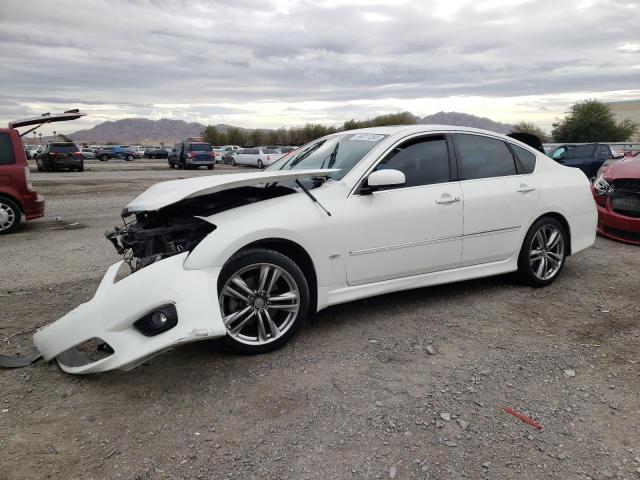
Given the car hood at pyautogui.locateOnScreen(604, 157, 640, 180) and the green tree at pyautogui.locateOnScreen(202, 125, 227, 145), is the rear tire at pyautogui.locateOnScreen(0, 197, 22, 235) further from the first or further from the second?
the green tree at pyautogui.locateOnScreen(202, 125, 227, 145)

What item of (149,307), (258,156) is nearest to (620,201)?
(149,307)

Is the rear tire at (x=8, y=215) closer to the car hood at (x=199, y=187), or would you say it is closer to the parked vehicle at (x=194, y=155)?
the car hood at (x=199, y=187)

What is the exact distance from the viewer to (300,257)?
3.67m

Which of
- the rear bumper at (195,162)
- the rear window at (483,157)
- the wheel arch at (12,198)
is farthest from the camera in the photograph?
the rear bumper at (195,162)

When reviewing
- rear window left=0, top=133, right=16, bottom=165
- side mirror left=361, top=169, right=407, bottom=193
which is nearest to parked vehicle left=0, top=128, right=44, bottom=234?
rear window left=0, top=133, right=16, bottom=165

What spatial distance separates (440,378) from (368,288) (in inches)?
38.6

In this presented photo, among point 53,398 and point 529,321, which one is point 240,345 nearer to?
point 53,398

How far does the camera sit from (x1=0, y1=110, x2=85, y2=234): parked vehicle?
8.30 meters

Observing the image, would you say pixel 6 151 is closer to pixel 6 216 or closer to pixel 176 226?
pixel 6 216

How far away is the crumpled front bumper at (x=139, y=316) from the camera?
294 centimetres

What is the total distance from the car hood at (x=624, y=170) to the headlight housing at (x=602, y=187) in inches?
3.1

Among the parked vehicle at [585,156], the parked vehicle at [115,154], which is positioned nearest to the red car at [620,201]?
the parked vehicle at [585,156]

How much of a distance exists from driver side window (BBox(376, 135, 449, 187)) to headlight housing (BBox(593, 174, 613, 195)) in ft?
13.9

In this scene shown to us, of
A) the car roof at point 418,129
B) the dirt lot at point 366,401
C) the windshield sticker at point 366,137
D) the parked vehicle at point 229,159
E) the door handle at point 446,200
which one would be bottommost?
the parked vehicle at point 229,159
